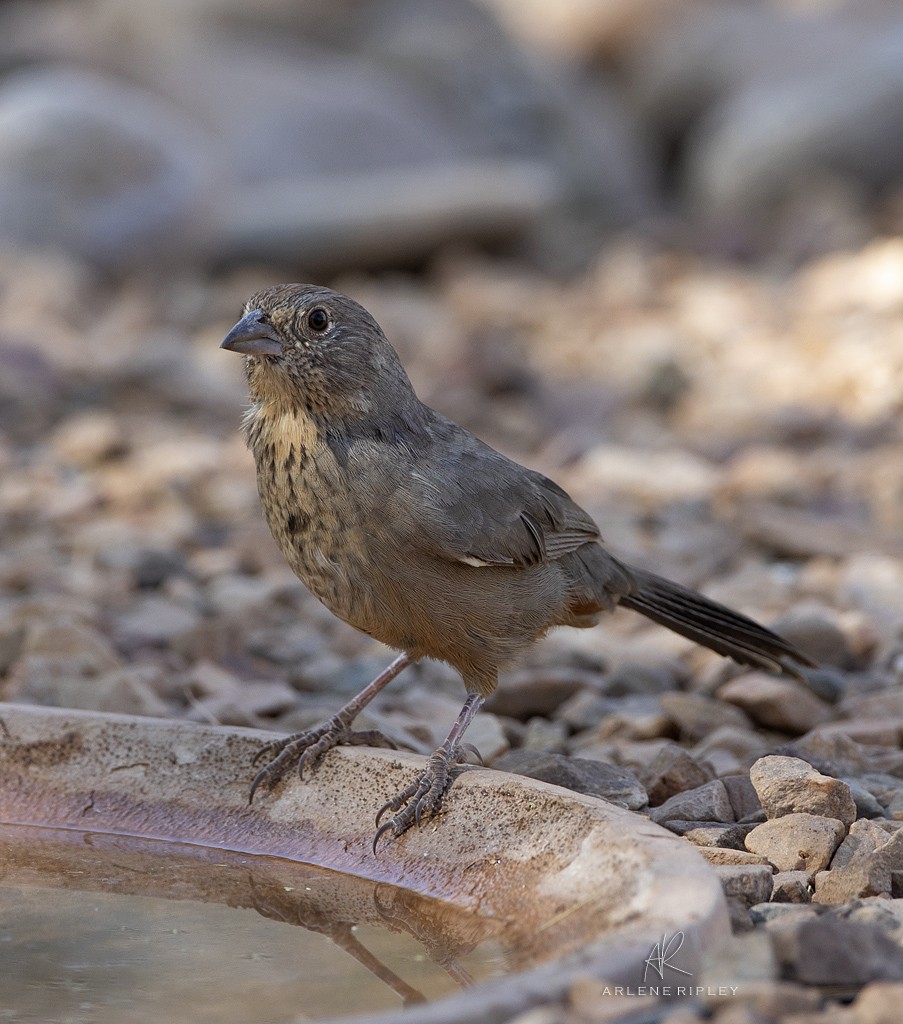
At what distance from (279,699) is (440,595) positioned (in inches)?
41.0

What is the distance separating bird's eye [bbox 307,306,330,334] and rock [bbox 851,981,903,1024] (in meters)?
2.19

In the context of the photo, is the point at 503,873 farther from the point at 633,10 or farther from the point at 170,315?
the point at 633,10

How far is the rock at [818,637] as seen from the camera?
16.2 feet

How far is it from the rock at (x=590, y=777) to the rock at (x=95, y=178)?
7.19 metres

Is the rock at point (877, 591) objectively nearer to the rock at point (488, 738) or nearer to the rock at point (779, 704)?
the rock at point (779, 704)

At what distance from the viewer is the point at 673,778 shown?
3.67 meters

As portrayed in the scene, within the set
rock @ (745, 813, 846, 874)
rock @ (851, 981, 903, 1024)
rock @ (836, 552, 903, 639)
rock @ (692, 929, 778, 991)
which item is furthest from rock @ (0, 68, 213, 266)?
rock @ (851, 981, 903, 1024)

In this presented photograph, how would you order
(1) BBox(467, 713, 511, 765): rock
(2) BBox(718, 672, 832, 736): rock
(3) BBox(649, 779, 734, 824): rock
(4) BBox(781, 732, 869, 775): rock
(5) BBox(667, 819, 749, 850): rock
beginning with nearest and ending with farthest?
1. (5) BBox(667, 819, 749, 850): rock
2. (3) BBox(649, 779, 734, 824): rock
3. (4) BBox(781, 732, 869, 775): rock
4. (1) BBox(467, 713, 511, 765): rock
5. (2) BBox(718, 672, 832, 736): rock

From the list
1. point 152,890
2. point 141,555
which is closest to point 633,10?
point 141,555

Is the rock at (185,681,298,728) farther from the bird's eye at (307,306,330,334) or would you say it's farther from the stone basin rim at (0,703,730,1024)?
the bird's eye at (307,306,330,334)

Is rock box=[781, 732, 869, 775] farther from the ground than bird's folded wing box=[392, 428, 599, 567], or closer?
closer

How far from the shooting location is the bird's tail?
4344 millimetres

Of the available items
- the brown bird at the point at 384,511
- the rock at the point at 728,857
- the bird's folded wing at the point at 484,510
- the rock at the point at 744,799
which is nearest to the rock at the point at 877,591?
the bird's folded wing at the point at 484,510

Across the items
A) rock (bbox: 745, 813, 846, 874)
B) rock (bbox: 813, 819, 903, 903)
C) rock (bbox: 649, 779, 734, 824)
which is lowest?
rock (bbox: 813, 819, 903, 903)
